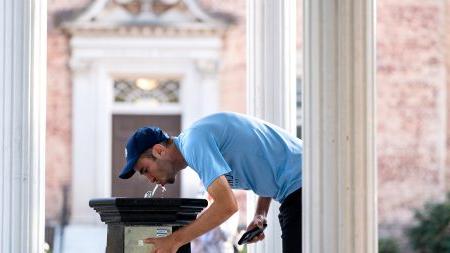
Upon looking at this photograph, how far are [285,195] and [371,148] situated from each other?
0.63m

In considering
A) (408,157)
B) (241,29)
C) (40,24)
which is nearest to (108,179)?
(241,29)

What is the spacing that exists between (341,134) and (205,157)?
2.08ft

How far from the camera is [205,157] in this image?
6836 millimetres

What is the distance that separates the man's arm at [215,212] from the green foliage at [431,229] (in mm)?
15273

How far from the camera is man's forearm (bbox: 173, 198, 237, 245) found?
680 cm

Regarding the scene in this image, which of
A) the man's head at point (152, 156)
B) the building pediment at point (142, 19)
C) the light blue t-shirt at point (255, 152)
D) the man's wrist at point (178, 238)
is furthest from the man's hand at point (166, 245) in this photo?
the building pediment at point (142, 19)

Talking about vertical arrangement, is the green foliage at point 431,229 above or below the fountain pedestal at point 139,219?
below

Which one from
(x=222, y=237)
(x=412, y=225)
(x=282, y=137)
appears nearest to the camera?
(x=282, y=137)

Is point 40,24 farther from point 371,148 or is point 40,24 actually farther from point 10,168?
point 371,148

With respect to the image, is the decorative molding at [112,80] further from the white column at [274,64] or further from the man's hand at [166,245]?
the man's hand at [166,245]

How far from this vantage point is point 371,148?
6.94 meters

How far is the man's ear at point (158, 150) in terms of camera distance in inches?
279

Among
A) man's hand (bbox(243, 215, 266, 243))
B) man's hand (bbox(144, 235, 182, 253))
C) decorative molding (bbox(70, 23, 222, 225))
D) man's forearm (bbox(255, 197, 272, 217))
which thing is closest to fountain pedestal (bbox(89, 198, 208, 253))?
man's hand (bbox(144, 235, 182, 253))

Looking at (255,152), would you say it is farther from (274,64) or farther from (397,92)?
(397,92)
